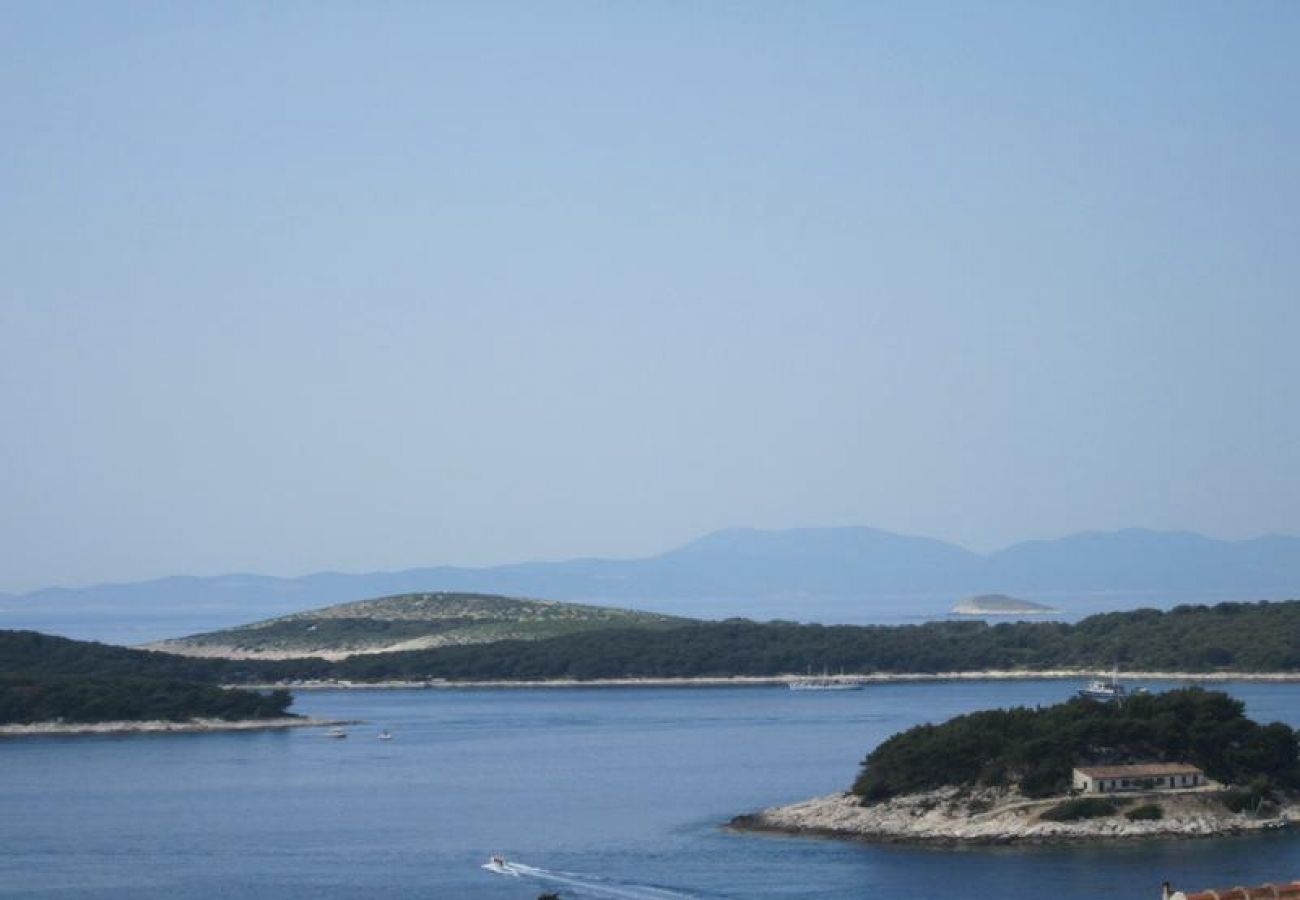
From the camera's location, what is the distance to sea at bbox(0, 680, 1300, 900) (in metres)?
44.4

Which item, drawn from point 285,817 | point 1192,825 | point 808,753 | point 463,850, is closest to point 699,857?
point 463,850

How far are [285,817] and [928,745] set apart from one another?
56.8 feet

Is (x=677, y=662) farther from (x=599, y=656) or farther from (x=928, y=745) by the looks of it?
(x=928, y=745)

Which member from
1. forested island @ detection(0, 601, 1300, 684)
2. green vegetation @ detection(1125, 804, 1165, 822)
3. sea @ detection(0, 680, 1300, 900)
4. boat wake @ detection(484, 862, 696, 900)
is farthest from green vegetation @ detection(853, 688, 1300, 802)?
forested island @ detection(0, 601, 1300, 684)

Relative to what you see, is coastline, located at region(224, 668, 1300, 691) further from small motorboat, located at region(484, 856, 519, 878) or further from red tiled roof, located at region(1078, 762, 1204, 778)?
small motorboat, located at region(484, 856, 519, 878)

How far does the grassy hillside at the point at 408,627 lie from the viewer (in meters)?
152

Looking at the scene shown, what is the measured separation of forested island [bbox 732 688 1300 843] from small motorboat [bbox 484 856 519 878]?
7.31 m

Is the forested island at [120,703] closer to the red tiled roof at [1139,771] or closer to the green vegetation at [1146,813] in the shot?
the red tiled roof at [1139,771]

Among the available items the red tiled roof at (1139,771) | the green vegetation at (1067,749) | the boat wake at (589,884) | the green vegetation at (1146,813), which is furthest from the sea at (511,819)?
the green vegetation at (1067,749)

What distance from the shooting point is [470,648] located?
136625mm

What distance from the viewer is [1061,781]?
50688mm

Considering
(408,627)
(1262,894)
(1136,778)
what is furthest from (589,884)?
(408,627)

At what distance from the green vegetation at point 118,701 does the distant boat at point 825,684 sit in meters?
32.7

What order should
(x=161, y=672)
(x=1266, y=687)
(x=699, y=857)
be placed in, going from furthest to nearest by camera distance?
(x=161, y=672), (x=1266, y=687), (x=699, y=857)
